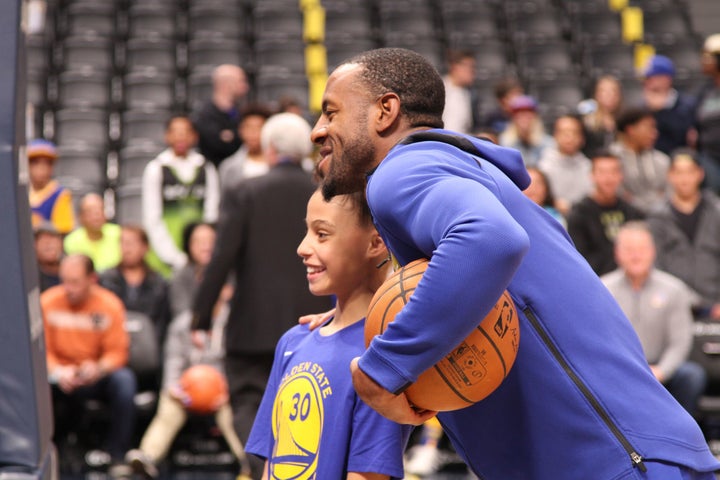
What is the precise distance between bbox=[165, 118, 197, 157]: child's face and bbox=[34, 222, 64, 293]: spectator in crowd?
137 cm

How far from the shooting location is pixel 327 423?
255 cm

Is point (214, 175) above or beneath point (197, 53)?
beneath

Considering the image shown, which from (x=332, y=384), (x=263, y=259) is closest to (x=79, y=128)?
(x=263, y=259)

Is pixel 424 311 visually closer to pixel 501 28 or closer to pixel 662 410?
pixel 662 410

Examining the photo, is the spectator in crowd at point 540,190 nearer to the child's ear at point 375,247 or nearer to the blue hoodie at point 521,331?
the child's ear at point 375,247

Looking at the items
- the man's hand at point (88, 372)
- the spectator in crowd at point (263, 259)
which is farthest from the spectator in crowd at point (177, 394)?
the spectator in crowd at point (263, 259)

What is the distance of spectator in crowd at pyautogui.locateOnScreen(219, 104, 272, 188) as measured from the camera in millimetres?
8102

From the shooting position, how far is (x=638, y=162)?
8.67 meters

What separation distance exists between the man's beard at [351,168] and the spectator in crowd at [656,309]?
4.77 meters

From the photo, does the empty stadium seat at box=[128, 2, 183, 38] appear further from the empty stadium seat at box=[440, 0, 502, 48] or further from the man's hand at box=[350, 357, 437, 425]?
the man's hand at box=[350, 357, 437, 425]

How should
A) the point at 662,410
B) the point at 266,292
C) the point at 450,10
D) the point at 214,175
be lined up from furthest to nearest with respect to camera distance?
the point at 450,10
the point at 214,175
the point at 266,292
the point at 662,410

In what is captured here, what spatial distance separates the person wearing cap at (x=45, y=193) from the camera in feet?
26.6

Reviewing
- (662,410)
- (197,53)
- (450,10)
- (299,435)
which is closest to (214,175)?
(197,53)

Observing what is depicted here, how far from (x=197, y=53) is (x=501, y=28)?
3506 mm
